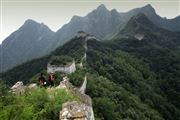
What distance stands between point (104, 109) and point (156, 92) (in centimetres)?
5753

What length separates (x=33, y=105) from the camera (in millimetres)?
16094

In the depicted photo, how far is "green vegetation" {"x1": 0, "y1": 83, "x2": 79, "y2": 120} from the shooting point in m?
14.1

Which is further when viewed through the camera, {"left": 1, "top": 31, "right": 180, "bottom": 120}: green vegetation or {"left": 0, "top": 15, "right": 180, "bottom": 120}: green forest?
{"left": 1, "top": 31, "right": 180, "bottom": 120}: green vegetation

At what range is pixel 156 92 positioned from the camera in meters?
112

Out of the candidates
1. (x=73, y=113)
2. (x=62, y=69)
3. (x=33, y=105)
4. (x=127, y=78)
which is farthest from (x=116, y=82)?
(x=73, y=113)

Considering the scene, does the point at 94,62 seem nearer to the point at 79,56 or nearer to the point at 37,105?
the point at 79,56

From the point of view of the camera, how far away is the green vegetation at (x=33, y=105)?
14.1m

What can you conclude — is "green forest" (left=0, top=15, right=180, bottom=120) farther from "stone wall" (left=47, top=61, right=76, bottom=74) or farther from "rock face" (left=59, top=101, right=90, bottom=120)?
"rock face" (left=59, top=101, right=90, bottom=120)

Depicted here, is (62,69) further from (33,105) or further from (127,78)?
(33,105)

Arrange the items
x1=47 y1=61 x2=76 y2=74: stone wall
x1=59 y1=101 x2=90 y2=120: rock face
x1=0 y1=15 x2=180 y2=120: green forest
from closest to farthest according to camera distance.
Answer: x1=59 y1=101 x2=90 y2=120: rock face → x1=0 y1=15 x2=180 y2=120: green forest → x1=47 y1=61 x2=76 y2=74: stone wall

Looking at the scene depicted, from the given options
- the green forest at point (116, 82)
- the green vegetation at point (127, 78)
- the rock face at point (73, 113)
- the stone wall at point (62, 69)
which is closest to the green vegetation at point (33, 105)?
the green forest at point (116, 82)

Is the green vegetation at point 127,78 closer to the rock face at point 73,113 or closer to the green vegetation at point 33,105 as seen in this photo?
the green vegetation at point 33,105

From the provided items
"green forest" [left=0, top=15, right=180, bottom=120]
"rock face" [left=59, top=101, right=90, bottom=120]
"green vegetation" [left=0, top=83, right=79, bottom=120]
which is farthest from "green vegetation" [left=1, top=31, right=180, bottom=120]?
"rock face" [left=59, top=101, right=90, bottom=120]

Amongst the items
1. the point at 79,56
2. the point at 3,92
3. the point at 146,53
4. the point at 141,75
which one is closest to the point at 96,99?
the point at 79,56
